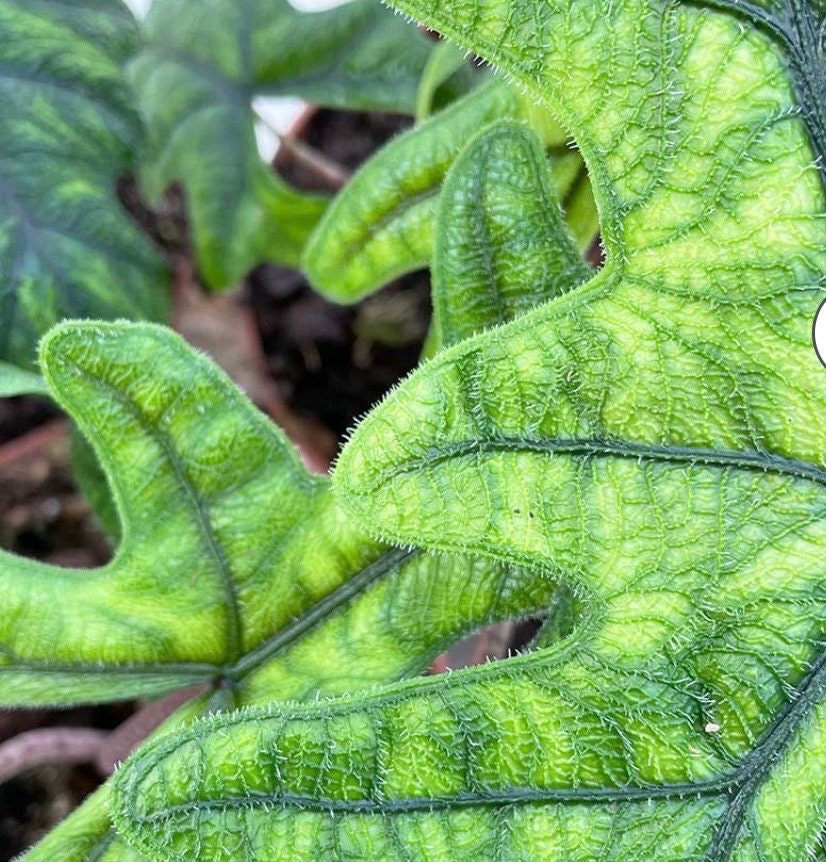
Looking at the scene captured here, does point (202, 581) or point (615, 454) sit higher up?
point (615, 454)

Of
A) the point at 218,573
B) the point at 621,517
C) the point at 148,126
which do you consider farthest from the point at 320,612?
the point at 148,126

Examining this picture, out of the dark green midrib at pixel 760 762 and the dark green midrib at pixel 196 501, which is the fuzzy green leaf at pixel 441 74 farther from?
the dark green midrib at pixel 760 762

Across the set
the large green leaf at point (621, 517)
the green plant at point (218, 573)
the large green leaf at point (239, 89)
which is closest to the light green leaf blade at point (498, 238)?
the green plant at point (218, 573)

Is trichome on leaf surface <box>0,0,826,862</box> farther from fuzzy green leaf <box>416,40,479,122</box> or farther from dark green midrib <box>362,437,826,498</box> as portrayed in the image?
fuzzy green leaf <box>416,40,479,122</box>

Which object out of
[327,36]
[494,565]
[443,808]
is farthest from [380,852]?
[327,36]

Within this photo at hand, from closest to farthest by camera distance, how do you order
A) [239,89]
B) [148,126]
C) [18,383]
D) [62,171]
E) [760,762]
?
1. [760,762]
2. [18,383]
3. [62,171]
4. [148,126]
5. [239,89]

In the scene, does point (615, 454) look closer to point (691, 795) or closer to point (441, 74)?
point (691, 795)

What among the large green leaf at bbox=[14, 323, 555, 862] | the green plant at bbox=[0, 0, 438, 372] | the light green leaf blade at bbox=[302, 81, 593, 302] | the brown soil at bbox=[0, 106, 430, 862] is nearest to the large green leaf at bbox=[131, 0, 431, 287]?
the green plant at bbox=[0, 0, 438, 372]
